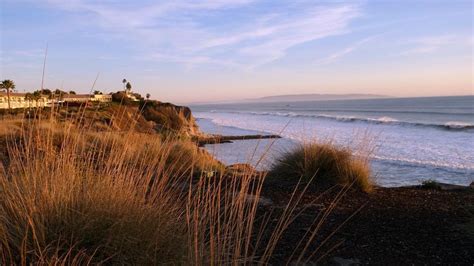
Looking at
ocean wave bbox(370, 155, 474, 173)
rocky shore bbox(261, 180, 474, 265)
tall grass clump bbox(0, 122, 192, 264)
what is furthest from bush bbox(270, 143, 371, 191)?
ocean wave bbox(370, 155, 474, 173)

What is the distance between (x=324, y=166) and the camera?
7.05 metres

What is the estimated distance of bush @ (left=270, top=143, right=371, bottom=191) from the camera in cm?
662

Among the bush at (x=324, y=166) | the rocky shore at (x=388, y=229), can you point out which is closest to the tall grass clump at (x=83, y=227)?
the rocky shore at (x=388, y=229)

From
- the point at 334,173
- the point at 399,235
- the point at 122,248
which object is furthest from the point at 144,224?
the point at 334,173

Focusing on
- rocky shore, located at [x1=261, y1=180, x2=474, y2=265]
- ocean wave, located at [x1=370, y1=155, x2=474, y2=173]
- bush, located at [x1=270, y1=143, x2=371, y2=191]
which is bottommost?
ocean wave, located at [x1=370, y1=155, x2=474, y2=173]

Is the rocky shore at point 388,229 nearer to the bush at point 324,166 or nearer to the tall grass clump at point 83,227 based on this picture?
the bush at point 324,166

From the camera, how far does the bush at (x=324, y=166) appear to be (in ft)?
21.7

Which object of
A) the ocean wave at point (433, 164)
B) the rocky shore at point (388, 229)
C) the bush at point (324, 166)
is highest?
the bush at point (324, 166)

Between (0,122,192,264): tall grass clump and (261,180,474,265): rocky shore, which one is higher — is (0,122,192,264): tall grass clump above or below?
above

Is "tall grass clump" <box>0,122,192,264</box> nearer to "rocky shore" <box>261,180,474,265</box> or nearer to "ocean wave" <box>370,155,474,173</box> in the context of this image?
"rocky shore" <box>261,180,474,265</box>

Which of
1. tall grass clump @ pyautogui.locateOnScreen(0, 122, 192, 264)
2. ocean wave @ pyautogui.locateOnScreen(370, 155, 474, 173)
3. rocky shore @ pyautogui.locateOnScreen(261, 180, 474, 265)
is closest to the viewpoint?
tall grass clump @ pyautogui.locateOnScreen(0, 122, 192, 264)

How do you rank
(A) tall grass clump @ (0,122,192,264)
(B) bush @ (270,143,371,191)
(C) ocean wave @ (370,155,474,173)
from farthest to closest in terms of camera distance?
(C) ocean wave @ (370,155,474,173) → (B) bush @ (270,143,371,191) → (A) tall grass clump @ (0,122,192,264)

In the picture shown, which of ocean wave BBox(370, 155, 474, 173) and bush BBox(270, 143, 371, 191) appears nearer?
bush BBox(270, 143, 371, 191)

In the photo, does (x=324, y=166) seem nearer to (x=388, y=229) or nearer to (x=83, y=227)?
(x=388, y=229)
